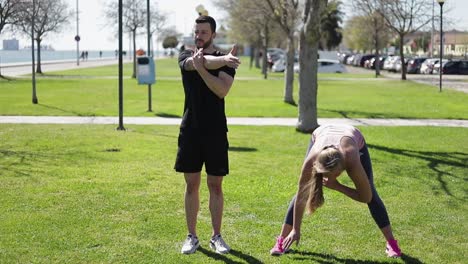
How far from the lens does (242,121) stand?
14641 mm

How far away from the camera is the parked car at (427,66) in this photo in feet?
153

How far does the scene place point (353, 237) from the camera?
5.41m

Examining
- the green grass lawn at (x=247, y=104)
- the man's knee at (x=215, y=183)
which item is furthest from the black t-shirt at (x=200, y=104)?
the green grass lawn at (x=247, y=104)

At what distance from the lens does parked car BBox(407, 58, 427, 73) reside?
48344 mm

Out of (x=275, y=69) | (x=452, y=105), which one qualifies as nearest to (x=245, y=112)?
(x=452, y=105)

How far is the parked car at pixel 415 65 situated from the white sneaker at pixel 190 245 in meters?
46.1

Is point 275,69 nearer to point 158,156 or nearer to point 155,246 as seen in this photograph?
point 158,156

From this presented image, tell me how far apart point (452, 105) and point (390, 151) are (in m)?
10.0

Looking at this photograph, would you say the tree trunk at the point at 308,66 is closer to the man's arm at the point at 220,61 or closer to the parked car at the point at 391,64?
the man's arm at the point at 220,61

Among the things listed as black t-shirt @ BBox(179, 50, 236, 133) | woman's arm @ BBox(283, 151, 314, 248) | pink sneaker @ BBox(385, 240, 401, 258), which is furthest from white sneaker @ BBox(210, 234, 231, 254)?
pink sneaker @ BBox(385, 240, 401, 258)

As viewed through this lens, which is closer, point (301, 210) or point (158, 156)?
point (301, 210)

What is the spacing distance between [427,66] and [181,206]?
43932mm

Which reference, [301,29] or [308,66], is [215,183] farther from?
[301,29]

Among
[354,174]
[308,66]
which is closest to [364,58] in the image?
[308,66]
